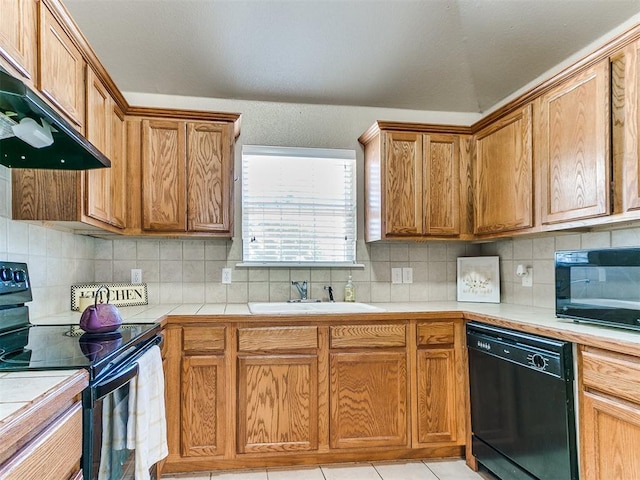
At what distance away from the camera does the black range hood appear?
3.62 ft

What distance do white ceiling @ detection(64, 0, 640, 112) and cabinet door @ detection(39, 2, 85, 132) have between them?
2.64 feet

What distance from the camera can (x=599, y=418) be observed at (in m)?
1.61

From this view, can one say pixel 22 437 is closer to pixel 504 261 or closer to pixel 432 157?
pixel 432 157

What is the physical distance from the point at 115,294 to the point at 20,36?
1.62m

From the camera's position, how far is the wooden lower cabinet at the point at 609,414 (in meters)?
1.46

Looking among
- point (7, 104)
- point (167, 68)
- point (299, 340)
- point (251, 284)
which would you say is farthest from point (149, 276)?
point (7, 104)

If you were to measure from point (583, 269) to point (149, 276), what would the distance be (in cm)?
251

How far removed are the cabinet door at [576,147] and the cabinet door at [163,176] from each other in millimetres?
2034

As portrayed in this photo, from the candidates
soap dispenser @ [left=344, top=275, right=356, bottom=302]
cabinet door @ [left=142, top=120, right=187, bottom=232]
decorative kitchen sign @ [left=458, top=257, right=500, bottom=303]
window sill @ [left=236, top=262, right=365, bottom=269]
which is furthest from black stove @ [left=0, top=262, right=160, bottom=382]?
decorative kitchen sign @ [left=458, top=257, right=500, bottom=303]

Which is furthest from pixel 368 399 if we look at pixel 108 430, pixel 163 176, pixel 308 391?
pixel 163 176

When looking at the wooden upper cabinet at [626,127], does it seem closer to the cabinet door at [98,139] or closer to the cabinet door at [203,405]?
the cabinet door at [203,405]

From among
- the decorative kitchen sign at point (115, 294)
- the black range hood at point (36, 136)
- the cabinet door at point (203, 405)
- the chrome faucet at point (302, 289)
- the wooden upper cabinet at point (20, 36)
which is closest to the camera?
the black range hood at point (36, 136)

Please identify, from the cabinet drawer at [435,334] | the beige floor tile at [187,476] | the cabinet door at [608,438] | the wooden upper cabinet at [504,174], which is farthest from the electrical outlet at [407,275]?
the beige floor tile at [187,476]

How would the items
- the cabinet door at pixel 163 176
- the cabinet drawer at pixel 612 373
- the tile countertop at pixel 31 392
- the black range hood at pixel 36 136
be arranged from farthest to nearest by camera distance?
1. the cabinet door at pixel 163 176
2. the cabinet drawer at pixel 612 373
3. the black range hood at pixel 36 136
4. the tile countertop at pixel 31 392
